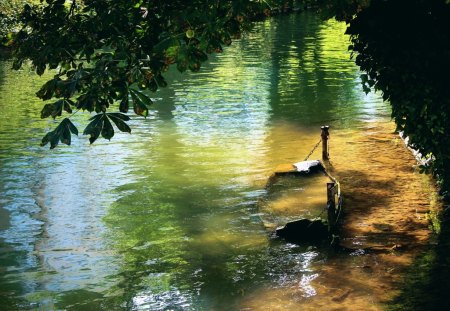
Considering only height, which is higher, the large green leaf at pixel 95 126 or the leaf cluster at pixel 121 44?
the leaf cluster at pixel 121 44

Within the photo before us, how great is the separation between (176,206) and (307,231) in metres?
3.80

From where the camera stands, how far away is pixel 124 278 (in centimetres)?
1105

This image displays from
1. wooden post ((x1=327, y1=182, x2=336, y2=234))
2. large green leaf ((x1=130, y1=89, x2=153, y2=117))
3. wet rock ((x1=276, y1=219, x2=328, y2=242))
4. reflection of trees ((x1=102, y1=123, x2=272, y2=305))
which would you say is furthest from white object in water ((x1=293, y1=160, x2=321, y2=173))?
large green leaf ((x1=130, y1=89, x2=153, y2=117))

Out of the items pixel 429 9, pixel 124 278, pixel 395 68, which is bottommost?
pixel 124 278

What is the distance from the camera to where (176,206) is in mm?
14906

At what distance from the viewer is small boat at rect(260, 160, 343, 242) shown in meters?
12.1

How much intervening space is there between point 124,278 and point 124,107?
585 cm

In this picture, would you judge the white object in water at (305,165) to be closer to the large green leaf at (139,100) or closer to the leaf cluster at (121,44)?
the leaf cluster at (121,44)

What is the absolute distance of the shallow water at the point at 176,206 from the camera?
10414 millimetres

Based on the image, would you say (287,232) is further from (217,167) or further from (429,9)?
(217,167)

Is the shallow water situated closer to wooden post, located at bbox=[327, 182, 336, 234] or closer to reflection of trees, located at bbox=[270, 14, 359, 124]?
reflection of trees, located at bbox=[270, 14, 359, 124]

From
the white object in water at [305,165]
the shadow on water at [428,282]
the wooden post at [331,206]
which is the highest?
the wooden post at [331,206]

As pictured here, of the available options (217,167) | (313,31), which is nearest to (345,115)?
(217,167)

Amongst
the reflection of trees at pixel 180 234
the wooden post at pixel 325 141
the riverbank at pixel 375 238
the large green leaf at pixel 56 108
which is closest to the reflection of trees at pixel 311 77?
the wooden post at pixel 325 141
